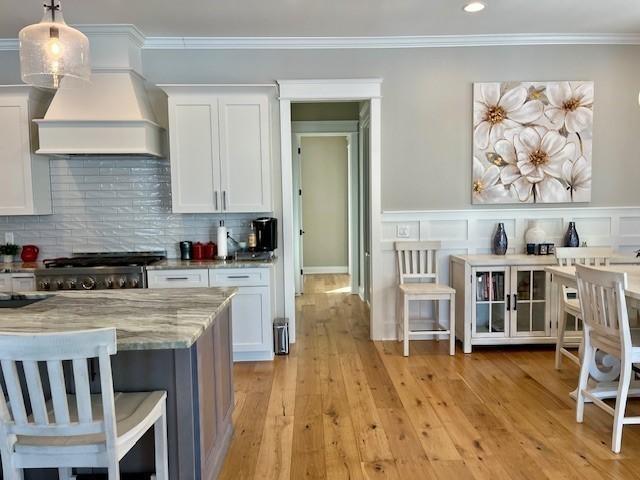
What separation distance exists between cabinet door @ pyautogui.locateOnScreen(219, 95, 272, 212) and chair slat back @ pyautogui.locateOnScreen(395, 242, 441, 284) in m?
1.30

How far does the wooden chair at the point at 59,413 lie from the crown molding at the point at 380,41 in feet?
10.9

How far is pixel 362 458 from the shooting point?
7.57ft

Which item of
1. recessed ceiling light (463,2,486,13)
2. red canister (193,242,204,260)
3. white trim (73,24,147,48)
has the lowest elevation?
red canister (193,242,204,260)

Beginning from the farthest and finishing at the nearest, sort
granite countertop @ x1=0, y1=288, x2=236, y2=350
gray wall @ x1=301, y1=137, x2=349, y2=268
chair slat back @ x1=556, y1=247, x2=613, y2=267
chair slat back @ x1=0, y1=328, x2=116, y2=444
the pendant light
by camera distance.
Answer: gray wall @ x1=301, y1=137, x2=349, y2=268
chair slat back @ x1=556, y1=247, x2=613, y2=267
the pendant light
granite countertop @ x1=0, y1=288, x2=236, y2=350
chair slat back @ x1=0, y1=328, x2=116, y2=444

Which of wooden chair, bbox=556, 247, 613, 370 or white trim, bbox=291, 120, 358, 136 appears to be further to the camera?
white trim, bbox=291, 120, 358, 136

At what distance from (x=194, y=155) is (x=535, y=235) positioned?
3.10m

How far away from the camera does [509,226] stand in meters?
4.20

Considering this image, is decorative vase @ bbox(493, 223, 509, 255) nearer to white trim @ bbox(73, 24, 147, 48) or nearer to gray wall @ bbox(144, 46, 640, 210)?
gray wall @ bbox(144, 46, 640, 210)

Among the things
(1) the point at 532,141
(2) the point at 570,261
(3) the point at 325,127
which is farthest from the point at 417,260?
(3) the point at 325,127

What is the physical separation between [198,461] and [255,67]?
331 centimetres

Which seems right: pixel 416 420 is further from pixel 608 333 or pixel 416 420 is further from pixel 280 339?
pixel 280 339

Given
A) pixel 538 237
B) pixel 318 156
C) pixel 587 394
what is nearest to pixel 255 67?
pixel 538 237

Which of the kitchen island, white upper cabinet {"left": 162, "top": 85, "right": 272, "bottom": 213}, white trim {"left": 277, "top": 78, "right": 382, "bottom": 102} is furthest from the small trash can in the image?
white trim {"left": 277, "top": 78, "right": 382, "bottom": 102}

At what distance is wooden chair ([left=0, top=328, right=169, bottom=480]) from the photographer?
131 cm
